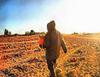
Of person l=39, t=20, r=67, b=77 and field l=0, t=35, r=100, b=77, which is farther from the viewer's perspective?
field l=0, t=35, r=100, b=77

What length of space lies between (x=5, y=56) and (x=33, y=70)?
15.7ft

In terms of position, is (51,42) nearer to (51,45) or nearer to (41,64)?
(51,45)

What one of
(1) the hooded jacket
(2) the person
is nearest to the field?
(2) the person

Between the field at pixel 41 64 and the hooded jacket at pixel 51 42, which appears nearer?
the hooded jacket at pixel 51 42

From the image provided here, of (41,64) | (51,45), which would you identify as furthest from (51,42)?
(41,64)

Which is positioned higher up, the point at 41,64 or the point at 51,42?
the point at 51,42

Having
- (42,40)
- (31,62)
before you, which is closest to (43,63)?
(31,62)

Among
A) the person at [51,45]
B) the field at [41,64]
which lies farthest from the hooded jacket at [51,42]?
the field at [41,64]

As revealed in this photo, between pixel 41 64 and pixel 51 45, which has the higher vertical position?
pixel 51 45

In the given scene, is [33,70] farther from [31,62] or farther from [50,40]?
[50,40]

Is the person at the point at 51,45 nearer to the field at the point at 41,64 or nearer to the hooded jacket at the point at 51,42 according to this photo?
the hooded jacket at the point at 51,42

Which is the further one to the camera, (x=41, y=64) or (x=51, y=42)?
(x=41, y=64)

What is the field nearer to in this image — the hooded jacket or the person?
the person

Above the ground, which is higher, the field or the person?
the person
